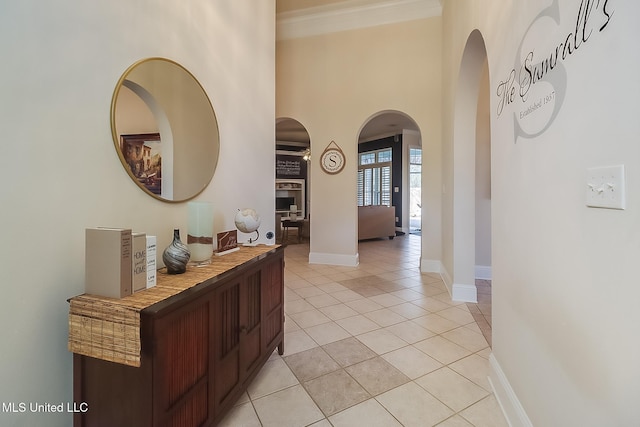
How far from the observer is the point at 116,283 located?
101 centimetres

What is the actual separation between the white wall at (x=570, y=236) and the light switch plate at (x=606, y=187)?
0.02 metres

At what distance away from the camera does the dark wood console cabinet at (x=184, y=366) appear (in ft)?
3.14

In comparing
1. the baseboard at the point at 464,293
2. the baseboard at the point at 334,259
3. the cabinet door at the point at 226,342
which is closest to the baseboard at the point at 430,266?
the baseboard at the point at 334,259

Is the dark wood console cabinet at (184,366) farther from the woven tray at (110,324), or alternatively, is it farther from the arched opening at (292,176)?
the arched opening at (292,176)

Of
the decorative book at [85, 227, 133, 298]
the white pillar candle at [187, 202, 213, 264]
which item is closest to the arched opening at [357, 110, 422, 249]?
the white pillar candle at [187, 202, 213, 264]

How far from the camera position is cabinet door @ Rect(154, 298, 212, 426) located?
3.20ft

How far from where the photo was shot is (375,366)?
1.88 meters

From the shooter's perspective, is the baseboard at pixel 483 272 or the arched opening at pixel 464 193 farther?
the baseboard at pixel 483 272

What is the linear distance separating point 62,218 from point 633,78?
1873 millimetres

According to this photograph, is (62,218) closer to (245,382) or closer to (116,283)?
(116,283)

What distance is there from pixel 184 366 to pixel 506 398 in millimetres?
1617

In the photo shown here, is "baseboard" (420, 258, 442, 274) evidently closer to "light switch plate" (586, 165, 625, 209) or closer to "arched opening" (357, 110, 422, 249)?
"arched opening" (357, 110, 422, 249)

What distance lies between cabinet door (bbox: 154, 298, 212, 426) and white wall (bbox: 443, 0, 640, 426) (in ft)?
4.53

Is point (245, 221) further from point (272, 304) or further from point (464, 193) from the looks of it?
point (464, 193)
